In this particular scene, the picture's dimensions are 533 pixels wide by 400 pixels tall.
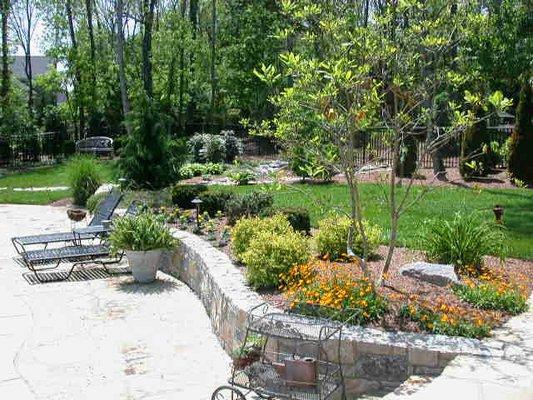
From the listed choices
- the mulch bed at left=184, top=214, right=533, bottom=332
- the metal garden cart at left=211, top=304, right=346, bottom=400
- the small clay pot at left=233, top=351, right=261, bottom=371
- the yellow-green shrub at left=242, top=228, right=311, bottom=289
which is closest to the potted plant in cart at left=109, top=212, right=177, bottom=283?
the mulch bed at left=184, top=214, right=533, bottom=332

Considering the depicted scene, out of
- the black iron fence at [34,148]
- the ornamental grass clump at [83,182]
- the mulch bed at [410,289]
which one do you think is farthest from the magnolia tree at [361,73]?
the black iron fence at [34,148]

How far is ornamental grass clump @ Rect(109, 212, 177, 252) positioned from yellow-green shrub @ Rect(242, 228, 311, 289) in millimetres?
2081

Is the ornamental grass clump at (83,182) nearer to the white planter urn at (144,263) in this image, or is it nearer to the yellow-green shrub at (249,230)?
the white planter urn at (144,263)

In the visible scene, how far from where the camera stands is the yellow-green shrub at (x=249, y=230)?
7.66 m

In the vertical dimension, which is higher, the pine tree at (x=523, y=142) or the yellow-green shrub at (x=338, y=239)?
the pine tree at (x=523, y=142)

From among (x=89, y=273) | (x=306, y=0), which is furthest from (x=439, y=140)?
(x=89, y=273)

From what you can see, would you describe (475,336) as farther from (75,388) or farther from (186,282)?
(186,282)

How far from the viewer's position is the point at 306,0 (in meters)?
5.81

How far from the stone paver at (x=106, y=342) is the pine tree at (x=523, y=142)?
9.71m

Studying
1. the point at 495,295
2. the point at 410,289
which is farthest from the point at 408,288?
the point at 495,295

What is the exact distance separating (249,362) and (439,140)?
9.95 ft

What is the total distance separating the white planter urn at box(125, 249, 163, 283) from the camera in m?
8.44

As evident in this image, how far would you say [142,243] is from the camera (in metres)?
8.41

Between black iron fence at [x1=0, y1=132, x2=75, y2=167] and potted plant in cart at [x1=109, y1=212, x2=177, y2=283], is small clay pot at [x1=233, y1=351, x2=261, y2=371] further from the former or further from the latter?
black iron fence at [x1=0, y1=132, x2=75, y2=167]
